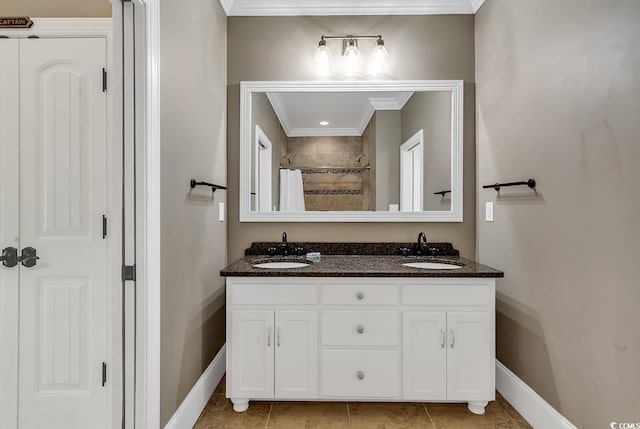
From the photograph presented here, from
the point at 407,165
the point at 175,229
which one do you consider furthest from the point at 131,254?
the point at 407,165

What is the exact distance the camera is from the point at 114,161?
1.37 metres

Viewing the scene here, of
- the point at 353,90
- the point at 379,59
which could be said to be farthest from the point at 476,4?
the point at 353,90

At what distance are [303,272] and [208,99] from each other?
48.9 inches

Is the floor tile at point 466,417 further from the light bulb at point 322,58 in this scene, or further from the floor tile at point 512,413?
the light bulb at point 322,58

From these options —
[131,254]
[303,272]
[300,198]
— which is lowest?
[303,272]

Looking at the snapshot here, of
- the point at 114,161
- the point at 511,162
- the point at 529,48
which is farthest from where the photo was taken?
the point at 511,162

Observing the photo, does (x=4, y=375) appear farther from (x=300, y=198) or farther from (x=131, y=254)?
(x=300, y=198)

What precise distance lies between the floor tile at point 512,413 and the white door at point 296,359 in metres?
1.13

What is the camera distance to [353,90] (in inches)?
99.4

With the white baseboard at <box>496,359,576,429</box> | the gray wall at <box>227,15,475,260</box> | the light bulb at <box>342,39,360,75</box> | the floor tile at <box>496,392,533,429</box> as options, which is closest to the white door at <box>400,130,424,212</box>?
the gray wall at <box>227,15,475,260</box>

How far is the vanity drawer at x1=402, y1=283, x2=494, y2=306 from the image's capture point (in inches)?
74.1

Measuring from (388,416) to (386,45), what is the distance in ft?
8.25

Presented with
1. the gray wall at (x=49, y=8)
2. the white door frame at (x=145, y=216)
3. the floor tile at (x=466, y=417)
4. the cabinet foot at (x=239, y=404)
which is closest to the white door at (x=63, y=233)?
the gray wall at (x=49, y=8)

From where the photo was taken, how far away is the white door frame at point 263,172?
2.57 m
